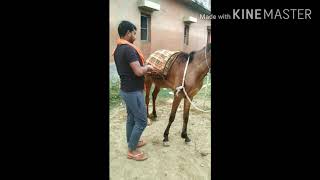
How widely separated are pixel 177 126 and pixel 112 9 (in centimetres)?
189

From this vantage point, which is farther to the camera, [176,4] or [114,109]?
[176,4]

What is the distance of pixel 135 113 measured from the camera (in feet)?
8.18

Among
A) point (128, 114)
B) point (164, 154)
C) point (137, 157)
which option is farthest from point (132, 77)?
point (164, 154)

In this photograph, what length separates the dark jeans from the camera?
244cm

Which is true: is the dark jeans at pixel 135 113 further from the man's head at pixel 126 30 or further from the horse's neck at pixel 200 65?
the horse's neck at pixel 200 65

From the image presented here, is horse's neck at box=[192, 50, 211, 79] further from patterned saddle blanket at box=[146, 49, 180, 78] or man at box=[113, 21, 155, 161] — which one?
man at box=[113, 21, 155, 161]

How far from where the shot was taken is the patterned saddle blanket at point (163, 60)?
3133mm

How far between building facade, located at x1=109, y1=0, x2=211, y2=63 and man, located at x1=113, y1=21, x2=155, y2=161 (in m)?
0.17

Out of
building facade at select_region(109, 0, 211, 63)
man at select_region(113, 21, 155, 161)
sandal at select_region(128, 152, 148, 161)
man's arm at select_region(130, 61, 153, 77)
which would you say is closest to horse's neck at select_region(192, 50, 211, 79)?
building facade at select_region(109, 0, 211, 63)

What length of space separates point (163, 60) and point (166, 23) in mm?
439

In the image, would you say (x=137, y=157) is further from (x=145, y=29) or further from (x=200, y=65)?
(x=145, y=29)
